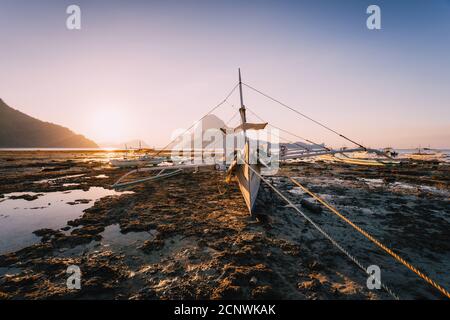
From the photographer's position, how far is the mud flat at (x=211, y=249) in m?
4.34

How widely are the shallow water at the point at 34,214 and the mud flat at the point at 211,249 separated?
69mm

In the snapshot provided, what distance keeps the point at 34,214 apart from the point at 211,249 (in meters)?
8.94

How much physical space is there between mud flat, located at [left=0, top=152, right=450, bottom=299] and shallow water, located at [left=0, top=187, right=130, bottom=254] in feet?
0.23

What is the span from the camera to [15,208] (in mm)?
9844

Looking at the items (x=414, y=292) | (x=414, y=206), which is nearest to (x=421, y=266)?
(x=414, y=292)

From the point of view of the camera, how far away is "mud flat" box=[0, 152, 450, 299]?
14.2 ft

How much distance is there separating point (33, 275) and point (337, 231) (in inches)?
368

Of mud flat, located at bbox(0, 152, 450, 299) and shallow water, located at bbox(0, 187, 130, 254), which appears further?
shallow water, located at bbox(0, 187, 130, 254)

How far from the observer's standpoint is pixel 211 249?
6.08 metres

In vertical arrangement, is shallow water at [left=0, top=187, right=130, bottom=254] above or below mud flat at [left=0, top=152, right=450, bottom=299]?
above

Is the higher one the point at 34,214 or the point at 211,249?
the point at 34,214

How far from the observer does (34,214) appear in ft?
29.6

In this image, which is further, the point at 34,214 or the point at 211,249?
the point at 34,214
